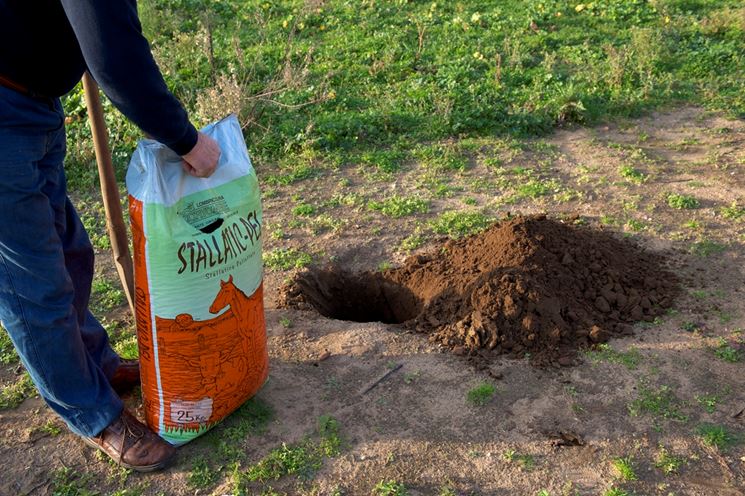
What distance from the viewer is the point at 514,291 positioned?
364 centimetres

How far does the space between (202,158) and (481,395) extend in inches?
62.6

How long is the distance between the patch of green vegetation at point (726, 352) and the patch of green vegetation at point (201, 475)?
2372 millimetres

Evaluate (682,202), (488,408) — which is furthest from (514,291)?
(682,202)

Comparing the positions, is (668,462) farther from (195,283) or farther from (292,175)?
(292,175)

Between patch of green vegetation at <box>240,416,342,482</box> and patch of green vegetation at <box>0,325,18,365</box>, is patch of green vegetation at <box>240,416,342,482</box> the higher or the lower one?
the lower one

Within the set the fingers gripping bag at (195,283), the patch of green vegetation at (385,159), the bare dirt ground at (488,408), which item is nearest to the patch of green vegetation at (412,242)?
the bare dirt ground at (488,408)

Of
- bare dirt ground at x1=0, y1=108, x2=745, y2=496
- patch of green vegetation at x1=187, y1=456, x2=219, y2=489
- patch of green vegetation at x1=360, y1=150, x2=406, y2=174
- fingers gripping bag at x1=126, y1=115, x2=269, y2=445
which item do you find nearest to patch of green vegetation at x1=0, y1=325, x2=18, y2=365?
bare dirt ground at x1=0, y1=108, x2=745, y2=496

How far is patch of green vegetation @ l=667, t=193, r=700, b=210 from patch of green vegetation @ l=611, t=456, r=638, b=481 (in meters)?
2.40

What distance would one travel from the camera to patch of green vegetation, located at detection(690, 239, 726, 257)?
4.29 metres

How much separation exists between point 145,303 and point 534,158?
3607mm

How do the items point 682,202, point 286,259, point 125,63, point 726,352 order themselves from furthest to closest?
point 682,202
point 286,259
point 726,352
point 125,63

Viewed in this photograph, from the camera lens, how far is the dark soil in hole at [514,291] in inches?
140

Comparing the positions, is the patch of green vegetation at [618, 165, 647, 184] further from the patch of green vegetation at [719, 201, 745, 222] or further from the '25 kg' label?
the '25 kg' label

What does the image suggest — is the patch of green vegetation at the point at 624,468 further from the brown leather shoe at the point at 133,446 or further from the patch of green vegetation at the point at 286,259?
the patch of green vegetation at the point at 286,259
